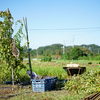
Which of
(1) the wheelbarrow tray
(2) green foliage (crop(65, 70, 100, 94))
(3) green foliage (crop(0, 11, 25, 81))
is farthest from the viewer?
(1) the wheelbarrow tray

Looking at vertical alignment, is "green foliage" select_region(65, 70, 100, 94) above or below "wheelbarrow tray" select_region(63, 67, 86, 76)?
below

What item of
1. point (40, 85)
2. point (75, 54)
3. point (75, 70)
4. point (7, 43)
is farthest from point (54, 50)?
point (40, 85)

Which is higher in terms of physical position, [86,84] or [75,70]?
[75,70]

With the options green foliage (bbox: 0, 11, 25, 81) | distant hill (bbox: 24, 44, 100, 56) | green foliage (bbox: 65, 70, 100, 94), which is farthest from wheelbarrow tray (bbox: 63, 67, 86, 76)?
distant hill (bbox: 24, 44, 100, 56)

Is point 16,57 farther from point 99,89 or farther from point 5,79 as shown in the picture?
point 99,89

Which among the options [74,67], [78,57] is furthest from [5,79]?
[78,57]

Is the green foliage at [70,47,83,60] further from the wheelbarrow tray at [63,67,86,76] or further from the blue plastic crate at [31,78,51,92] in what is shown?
the blue plastic crate at [31,78,51,92]

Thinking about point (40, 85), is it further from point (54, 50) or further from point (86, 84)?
point (54, 50)

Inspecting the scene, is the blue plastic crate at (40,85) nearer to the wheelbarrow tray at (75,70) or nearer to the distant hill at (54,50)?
the wheelbarrow tray at (75,70)

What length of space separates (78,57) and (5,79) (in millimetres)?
38715

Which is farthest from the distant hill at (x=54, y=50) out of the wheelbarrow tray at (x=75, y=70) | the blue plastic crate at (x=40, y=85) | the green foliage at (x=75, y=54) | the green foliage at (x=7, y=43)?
the blue plastic crate at (x=40, y=85)

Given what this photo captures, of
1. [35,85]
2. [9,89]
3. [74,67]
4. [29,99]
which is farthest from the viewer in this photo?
[74,67]

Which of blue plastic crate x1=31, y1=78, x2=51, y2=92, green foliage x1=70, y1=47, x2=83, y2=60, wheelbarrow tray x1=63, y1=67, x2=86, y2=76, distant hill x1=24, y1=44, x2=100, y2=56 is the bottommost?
blue plastic crate x1=31, y1=78, x2=51, y2=92

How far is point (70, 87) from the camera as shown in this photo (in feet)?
23.4
